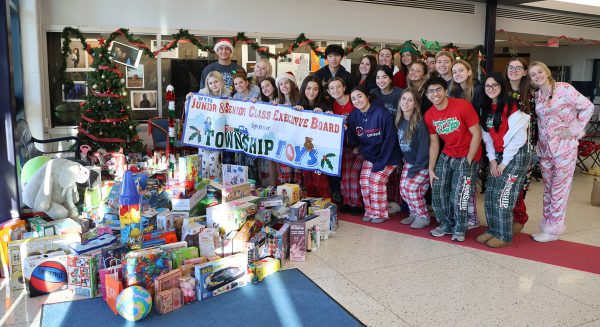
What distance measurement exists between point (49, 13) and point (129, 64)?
123 centimetres

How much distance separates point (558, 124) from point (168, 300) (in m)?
3.38

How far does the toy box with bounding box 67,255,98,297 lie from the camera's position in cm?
314

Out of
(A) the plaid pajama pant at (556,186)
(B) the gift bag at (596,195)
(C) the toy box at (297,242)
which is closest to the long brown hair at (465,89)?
(A) the plaid pajama pant at (556,186)

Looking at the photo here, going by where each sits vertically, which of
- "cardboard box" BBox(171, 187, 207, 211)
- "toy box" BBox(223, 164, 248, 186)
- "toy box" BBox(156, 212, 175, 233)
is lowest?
"toy box" BBox(156, 212, 175, 233)

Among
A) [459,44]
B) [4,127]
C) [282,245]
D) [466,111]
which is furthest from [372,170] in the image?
[459,44]

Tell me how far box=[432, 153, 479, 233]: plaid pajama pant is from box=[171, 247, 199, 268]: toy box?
2.20 m

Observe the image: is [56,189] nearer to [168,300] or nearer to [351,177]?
[168,300]

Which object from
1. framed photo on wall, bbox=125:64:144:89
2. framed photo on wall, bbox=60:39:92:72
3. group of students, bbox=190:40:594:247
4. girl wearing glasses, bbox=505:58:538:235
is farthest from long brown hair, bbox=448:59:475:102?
framed photo on wall, bbox=60:39:92:72

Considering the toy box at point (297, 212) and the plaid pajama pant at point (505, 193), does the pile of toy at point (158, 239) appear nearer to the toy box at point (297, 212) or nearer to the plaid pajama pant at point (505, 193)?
the toy box at point (297, 212)

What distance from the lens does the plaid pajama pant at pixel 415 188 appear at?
4.53 metres

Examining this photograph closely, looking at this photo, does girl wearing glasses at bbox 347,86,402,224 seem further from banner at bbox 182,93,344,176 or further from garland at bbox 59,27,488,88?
garland at bbox 59,27,488,88

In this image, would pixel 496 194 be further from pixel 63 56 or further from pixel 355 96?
pixel 63 56

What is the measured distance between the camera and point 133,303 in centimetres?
279

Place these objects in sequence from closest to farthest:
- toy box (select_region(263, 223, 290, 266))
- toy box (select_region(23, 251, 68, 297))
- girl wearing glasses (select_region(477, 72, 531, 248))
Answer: toy box (select_region(23, 251, 68, 297)) → toy box (select_region(263, 223, 290, 266)) → girl wearing glasses (select_region(477, 72, 531, 248))
